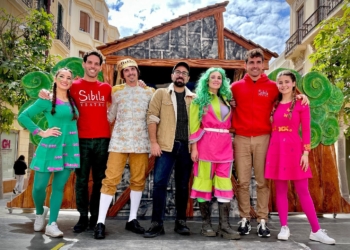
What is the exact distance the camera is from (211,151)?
392 centimetres

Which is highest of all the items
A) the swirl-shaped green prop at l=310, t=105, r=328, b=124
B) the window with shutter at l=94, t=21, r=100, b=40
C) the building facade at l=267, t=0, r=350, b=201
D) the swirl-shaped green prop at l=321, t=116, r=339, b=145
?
the window with shutter at l=94, t=21, r=100, b=40

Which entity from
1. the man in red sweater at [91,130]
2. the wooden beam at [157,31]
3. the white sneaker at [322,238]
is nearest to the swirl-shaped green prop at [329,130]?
the white sneaker at [322,238]

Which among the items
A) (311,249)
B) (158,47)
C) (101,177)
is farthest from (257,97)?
(158,47)

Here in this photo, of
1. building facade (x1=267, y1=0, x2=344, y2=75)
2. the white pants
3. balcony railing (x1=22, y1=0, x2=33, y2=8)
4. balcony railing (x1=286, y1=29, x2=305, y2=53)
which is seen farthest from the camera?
balcony railing (x1=286, y1=29, x2=305, y2=53)

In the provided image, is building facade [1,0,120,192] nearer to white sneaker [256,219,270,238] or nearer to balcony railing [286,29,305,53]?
white sneaker [256,219,270,238]

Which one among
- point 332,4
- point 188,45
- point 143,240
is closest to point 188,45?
point 188,45

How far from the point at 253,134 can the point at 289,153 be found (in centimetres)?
44

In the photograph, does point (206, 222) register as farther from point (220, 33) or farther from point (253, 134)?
point (220, 33)

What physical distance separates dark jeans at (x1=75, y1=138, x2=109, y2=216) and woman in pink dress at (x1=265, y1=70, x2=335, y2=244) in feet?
5.95

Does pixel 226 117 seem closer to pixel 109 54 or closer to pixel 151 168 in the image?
pixel 151 168

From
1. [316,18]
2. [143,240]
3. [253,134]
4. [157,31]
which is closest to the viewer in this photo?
[143,240]

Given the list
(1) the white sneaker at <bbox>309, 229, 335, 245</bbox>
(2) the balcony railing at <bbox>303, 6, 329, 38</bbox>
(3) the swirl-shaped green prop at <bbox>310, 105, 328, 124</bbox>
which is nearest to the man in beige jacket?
(1) the white sneaker at <bbox>309, 229, 335, 245</bbox>

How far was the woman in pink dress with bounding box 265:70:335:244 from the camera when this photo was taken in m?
3.92

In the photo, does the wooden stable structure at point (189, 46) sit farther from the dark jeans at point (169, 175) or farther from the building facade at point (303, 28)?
the building facade at point (303, 28)
